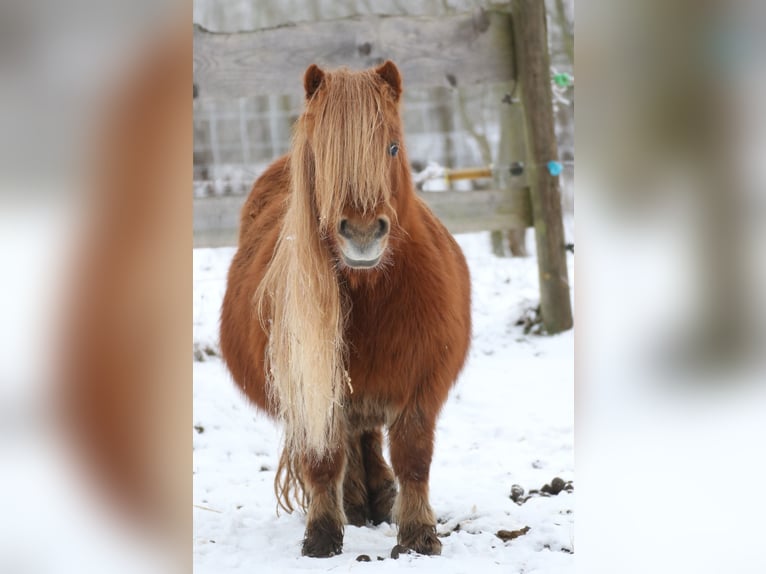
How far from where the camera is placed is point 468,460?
149 inches

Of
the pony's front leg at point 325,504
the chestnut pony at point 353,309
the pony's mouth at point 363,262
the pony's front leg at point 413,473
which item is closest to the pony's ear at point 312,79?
the chestnut pony at point 353,309

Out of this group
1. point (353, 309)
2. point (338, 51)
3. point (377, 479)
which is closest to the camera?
point (353, 309)

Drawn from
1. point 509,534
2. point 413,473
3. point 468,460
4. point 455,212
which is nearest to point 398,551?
point 413,473

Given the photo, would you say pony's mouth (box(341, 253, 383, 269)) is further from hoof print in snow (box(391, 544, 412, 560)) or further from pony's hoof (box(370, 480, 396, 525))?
pony's hoof (box(370, 480, 396, 525))

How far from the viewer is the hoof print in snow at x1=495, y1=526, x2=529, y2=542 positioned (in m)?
2.73

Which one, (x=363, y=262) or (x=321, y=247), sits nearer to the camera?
(x=363, y=262)

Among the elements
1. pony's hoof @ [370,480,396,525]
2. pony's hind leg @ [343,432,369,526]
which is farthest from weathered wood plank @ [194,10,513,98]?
pony's hoof @ [370,480,396,525]

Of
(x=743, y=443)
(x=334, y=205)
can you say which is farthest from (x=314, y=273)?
(x=743, y=443)

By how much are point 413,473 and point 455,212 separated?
9.24 feet

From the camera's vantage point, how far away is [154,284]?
2.99ft

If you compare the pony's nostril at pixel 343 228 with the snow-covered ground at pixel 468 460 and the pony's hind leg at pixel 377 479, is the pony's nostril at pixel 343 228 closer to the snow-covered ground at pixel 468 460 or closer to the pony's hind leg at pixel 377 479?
the snow-covered ground at pixel 468 460

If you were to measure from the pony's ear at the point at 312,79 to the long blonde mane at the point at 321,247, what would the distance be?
0.08 feet

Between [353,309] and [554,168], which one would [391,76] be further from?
[554,168]

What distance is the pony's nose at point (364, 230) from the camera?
221 centimetres
